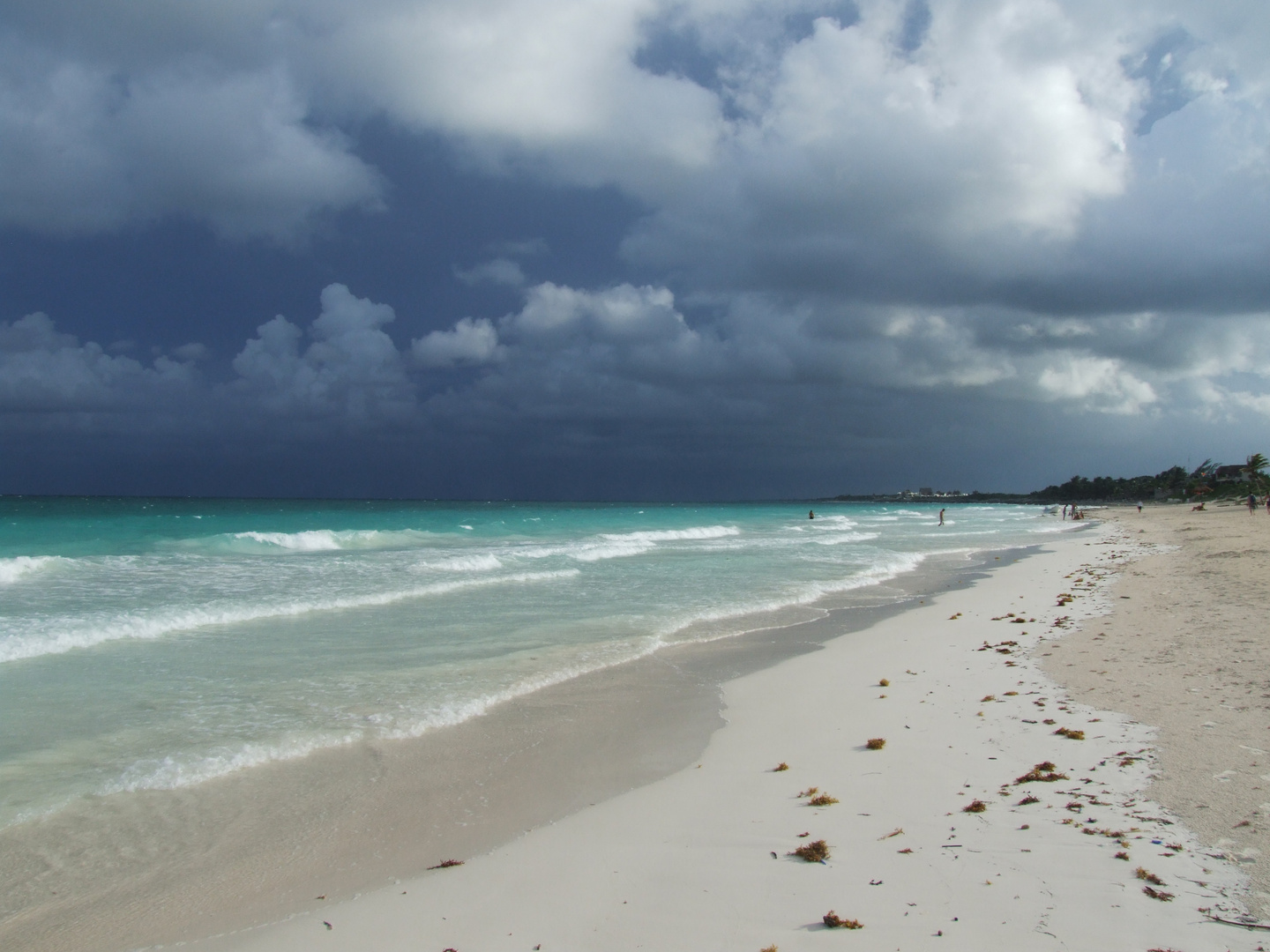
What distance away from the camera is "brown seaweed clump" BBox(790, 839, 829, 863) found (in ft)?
15.4

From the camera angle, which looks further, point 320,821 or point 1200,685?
point 1200,685

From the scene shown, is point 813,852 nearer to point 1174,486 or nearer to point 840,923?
point 840,923

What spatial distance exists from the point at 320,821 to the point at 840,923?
4.20 m

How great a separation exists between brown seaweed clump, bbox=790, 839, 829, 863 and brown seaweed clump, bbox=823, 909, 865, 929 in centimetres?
70

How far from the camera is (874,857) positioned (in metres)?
4.71

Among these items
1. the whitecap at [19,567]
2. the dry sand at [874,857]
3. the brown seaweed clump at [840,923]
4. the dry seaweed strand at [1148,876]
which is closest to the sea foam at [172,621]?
the whitecap at [19,567]

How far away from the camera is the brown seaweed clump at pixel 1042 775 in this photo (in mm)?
5762

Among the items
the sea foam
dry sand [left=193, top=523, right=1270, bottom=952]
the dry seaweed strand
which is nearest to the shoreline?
dry sand [left=193, top=523, right=1270, bottom=952]

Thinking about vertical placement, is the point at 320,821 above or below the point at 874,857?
below

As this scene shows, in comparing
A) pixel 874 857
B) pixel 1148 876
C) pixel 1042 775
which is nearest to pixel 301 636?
pixel 874 857

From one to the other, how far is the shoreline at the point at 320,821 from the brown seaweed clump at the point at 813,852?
77.4 inches

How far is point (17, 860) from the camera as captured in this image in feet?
16.8

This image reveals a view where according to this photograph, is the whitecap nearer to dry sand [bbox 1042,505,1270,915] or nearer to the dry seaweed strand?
the dry seaweed strand

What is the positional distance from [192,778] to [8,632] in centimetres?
939
